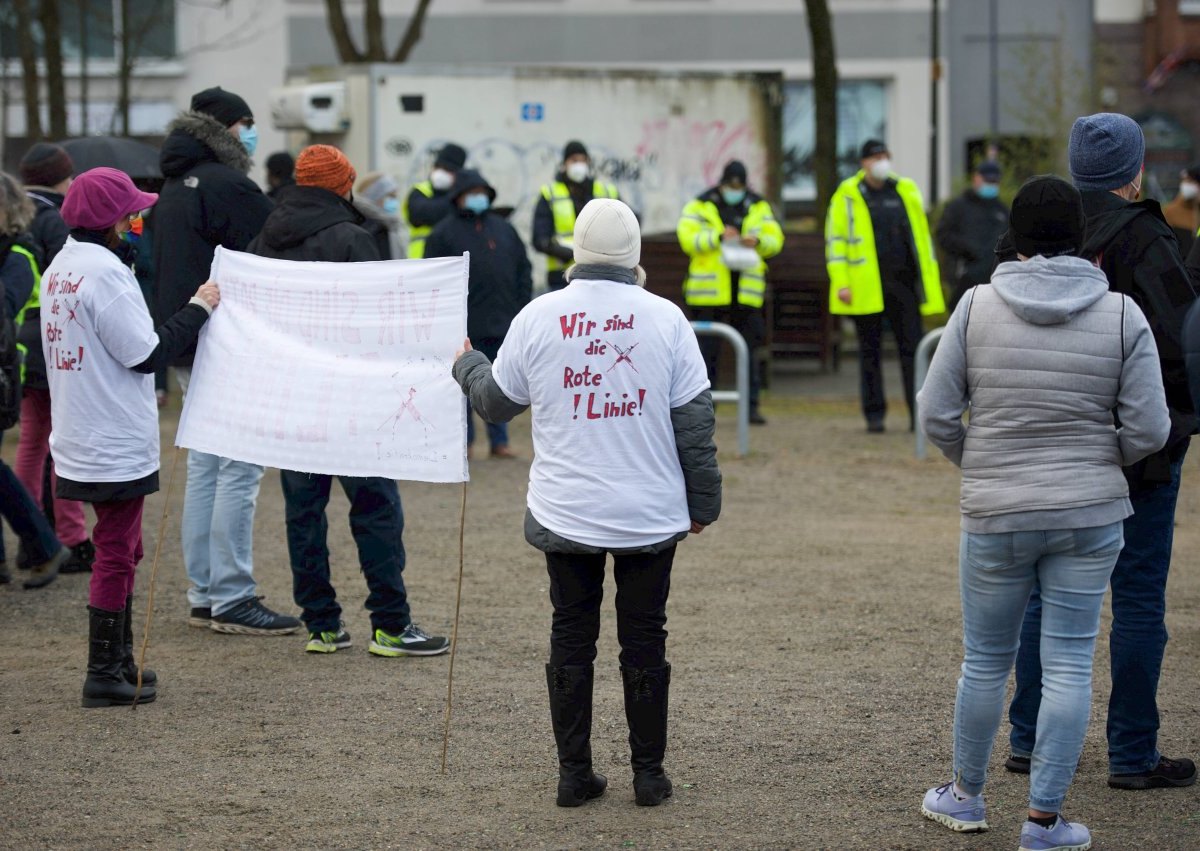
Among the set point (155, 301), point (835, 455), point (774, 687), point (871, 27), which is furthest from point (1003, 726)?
point (871, 27)

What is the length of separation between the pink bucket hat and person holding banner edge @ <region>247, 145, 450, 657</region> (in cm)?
73

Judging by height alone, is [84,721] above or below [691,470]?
below

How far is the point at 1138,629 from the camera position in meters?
4.98

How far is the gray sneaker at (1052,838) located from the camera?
4.39 m

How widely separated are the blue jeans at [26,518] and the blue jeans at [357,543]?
1.85 metres

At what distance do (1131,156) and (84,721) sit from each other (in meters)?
3.74

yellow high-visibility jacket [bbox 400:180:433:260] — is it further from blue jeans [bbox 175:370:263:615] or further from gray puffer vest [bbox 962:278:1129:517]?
gray puffer vest [bbox 962:278:1129:517]

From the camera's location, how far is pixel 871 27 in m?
31.0

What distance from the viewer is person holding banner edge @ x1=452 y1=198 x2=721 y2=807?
4.70 metres

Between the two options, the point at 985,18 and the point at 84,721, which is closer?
the point at 84,721

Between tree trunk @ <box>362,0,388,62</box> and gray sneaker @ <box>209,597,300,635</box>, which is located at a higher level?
tree trunk @ <box>362,0,388,62</box>

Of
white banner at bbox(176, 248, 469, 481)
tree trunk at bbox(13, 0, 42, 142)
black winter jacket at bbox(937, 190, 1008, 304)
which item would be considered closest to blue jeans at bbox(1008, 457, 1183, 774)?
white banner at bbox(176, 248, 469, 481)

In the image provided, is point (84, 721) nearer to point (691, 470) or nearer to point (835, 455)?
point (691, 470)

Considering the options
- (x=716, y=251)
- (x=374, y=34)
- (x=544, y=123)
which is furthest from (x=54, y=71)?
(x=716, y=251)
